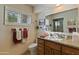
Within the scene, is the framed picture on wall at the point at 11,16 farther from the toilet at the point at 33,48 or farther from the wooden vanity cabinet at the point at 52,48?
the wooden vanity cabinet at the point at 52,48

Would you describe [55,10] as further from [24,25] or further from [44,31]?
[24,25]

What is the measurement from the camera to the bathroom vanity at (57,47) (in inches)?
61.6

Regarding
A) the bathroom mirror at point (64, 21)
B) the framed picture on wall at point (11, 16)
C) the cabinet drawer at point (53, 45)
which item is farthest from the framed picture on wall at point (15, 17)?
the cabinet drawer at point (53, 45)

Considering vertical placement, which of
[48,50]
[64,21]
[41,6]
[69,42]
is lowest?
[48,50]

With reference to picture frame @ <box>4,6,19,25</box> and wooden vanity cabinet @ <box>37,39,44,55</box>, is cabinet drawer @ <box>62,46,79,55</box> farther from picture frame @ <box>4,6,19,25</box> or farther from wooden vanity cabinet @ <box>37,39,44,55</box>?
picture frame @ <box>4,6,19,25</box>

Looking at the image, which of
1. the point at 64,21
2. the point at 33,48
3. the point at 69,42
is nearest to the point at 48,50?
the point at 33,48

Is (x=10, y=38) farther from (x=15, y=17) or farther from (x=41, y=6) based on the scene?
(x=41, y=6)

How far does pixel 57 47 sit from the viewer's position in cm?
175

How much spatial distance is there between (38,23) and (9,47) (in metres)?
0.56

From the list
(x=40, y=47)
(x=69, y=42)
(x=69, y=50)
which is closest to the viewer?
(x=69, y=50)

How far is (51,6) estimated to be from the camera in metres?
1.70

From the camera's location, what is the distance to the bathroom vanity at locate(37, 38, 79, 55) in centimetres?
157

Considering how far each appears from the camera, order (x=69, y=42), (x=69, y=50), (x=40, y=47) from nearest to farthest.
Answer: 1. (x=69, y=50)
2. (x=69, y=42)
3. (x=40, y=47)
